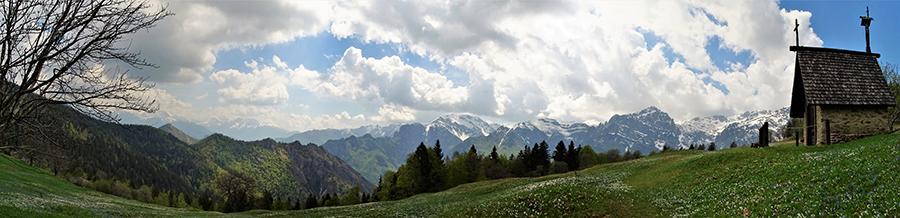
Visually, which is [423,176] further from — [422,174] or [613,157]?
[613,157]

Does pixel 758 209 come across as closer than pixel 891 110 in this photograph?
Yes

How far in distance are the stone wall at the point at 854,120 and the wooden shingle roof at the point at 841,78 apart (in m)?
0.85

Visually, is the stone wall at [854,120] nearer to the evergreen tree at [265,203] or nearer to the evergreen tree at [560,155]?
the evergreen tree at [560,155]

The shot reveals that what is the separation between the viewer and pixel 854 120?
33.4m

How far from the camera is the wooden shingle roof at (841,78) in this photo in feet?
109

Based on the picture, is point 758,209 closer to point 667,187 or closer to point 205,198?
point 667,187

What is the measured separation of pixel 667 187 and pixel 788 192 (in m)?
13.4

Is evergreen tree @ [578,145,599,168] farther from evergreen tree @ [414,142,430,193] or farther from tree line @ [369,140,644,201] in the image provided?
evergreen tree @ [414,142,430,193]

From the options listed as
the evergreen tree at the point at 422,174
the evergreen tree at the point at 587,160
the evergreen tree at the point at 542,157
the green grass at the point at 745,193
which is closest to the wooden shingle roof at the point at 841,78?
the green grass at the point at 745,193

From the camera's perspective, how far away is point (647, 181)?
38281 millimetres

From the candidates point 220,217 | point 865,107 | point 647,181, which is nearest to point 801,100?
point 865,107

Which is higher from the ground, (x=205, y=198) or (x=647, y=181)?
(x=647, y=181)

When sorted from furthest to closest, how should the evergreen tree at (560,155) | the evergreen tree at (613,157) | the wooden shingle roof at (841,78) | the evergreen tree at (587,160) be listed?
the evergreen tree at (613,157) → the evergreen tree at (587,160) → the evergreen tree at (560,155) → the wooden shingle roof at (841,78)

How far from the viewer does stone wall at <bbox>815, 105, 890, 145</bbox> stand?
3331 centimetres
